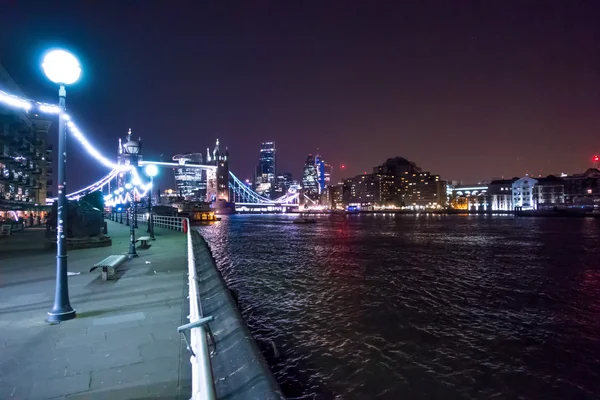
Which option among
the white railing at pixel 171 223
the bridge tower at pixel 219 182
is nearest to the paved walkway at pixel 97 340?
the white railing at pixel 171 223

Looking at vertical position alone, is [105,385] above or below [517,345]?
above

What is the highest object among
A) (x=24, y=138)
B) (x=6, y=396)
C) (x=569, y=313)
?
(x=24, y=138)

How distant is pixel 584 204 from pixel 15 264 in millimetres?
193393

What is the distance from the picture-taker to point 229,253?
2773cm

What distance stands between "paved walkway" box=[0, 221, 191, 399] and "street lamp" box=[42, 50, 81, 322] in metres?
0.27

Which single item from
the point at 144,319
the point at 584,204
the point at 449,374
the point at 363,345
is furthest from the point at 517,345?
the point at 584,204

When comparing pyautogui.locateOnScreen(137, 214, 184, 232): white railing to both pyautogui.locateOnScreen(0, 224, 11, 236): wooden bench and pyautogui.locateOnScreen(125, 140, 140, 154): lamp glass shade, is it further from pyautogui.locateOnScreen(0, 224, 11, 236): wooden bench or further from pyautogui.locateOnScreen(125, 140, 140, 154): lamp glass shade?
pyautogui.locateOnScreen(125, 140, 140, 154): lamp glass shade

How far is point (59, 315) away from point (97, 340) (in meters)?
1.43

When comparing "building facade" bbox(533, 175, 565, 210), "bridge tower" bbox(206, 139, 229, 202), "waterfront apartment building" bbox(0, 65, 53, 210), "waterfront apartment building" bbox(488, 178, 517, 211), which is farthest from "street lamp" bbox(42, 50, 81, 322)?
"waterfront apartment building" bbox(488, 178, 517, 211)

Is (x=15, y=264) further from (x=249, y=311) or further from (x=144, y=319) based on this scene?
(x=144, y=319)

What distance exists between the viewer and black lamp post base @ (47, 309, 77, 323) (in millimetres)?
6711

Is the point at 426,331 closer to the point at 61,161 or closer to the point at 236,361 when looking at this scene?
the point at 236,361

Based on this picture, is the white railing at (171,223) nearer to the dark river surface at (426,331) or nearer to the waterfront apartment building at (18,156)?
the waterfront apartment building at (18,156)

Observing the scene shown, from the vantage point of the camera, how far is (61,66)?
21.9 feet
